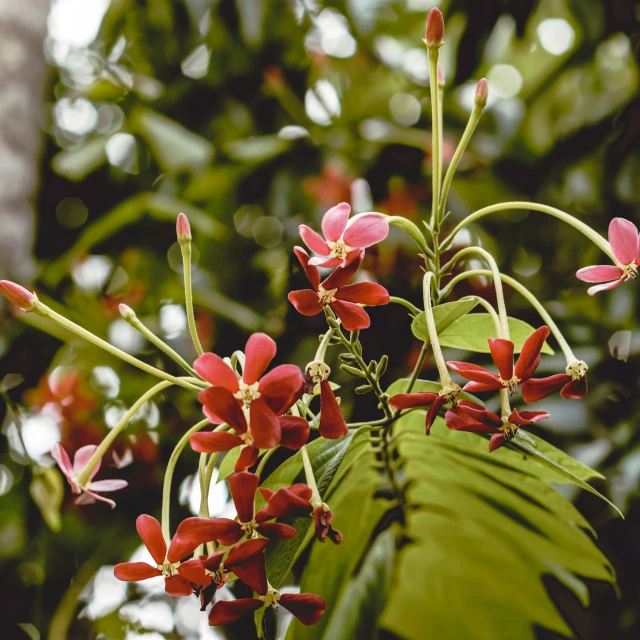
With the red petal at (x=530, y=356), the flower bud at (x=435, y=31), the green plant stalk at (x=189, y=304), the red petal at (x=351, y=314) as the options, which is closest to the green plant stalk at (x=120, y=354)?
the green plant stalk at (x=189, y=304)

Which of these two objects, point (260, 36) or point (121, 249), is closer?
point (260, 36)

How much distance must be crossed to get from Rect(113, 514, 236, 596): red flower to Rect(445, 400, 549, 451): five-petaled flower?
169 mm

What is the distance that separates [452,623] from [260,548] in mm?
131

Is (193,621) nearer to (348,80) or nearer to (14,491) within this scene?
(14,491)

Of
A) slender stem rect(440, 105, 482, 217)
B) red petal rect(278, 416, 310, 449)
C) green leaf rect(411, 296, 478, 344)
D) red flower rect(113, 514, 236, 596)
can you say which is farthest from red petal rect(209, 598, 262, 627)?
slender stem rect(440, 105, 482, 217)

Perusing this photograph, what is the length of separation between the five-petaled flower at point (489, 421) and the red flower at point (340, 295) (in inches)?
3.4

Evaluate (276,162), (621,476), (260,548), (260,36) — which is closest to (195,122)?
(276,162)

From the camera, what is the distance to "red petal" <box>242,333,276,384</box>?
1.53 feet

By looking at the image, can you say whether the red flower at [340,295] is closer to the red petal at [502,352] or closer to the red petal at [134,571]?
the red petal at [502,352]

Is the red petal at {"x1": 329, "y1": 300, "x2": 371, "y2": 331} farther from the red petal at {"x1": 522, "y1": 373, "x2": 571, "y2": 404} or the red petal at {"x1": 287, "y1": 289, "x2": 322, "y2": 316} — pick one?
the red petal at {"x1": 522, "y1": 373, "x2": 571, "y2": 404}

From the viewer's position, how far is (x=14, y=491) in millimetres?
1367

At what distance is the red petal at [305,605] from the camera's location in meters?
0.48

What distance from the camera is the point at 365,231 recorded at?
20.2 inches

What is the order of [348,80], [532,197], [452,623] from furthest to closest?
[348,80] → [532,197] → [452,623]
